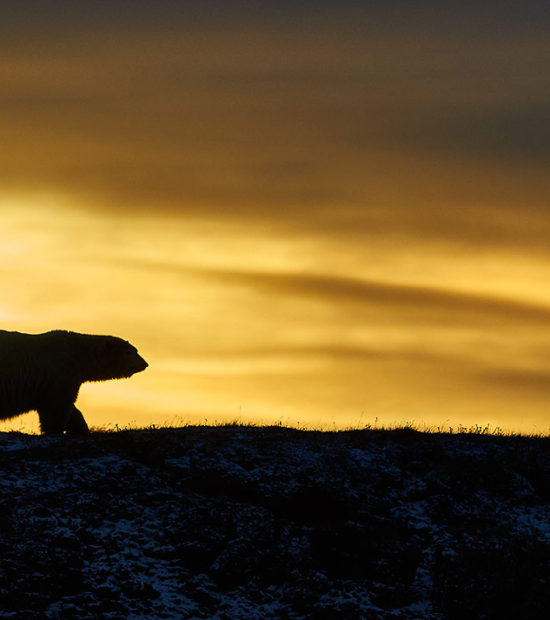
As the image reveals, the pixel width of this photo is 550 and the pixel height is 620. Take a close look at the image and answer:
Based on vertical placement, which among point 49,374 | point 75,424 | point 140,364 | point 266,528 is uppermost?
point 140,364

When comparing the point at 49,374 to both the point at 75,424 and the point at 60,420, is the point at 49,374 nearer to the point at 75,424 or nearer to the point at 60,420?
the point at 60,420

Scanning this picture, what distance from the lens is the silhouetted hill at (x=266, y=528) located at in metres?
16.3

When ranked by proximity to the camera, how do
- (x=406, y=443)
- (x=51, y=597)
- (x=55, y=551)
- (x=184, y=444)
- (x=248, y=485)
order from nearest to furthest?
1. (x=51, y=597)
2. (x=55, y=551)
3. (x=248, y=485)
4. (x=184, y=444)
5. (x=406, y=443)

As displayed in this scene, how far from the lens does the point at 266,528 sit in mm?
18375

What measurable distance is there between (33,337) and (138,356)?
3322mm

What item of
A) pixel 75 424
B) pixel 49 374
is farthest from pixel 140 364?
pixel 49 374

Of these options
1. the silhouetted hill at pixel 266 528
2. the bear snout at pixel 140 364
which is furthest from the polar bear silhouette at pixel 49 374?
the silhouetted hill at pixel 266 528

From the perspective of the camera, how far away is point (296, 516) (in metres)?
19.3

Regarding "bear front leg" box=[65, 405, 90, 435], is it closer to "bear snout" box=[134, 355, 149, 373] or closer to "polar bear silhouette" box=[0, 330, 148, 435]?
"polar bear silhouette" box=[0, 330, 148, 435]

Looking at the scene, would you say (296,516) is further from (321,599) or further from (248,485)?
(321,599)

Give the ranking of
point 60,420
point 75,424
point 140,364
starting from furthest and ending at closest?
point 140,364, point 75,424, point 60,420


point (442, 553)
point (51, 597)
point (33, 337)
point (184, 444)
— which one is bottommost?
point (51, 597)

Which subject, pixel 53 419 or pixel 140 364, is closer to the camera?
pixel 53 419

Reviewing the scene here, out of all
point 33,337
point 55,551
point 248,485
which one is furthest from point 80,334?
point 55,551
